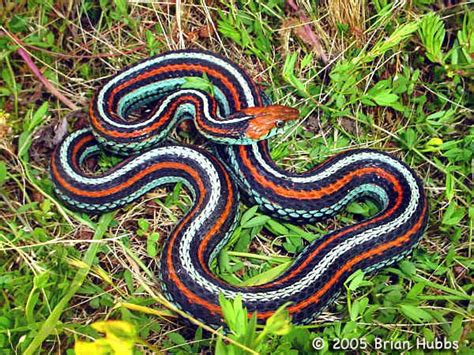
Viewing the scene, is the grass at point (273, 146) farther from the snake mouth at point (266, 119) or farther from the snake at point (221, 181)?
the snake mouth at point (266, 119)

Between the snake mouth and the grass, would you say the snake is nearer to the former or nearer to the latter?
the snake mouth

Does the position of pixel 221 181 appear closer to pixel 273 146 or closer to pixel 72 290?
pixel 273 146

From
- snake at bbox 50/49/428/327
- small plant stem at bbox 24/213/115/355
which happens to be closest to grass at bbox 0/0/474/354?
small plant stem at bbox 24/213/115/355

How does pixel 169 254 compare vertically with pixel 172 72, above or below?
below

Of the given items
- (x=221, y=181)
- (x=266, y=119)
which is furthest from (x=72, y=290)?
(x=266, y=119)

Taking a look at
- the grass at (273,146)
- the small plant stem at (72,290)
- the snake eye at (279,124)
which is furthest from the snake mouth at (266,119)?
the small plant stem at (72,290)

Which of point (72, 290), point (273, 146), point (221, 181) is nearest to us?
point (72, 290)

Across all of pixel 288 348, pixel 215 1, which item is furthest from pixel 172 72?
pixel 288 348

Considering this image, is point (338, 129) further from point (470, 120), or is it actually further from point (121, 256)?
point (121, 256)
